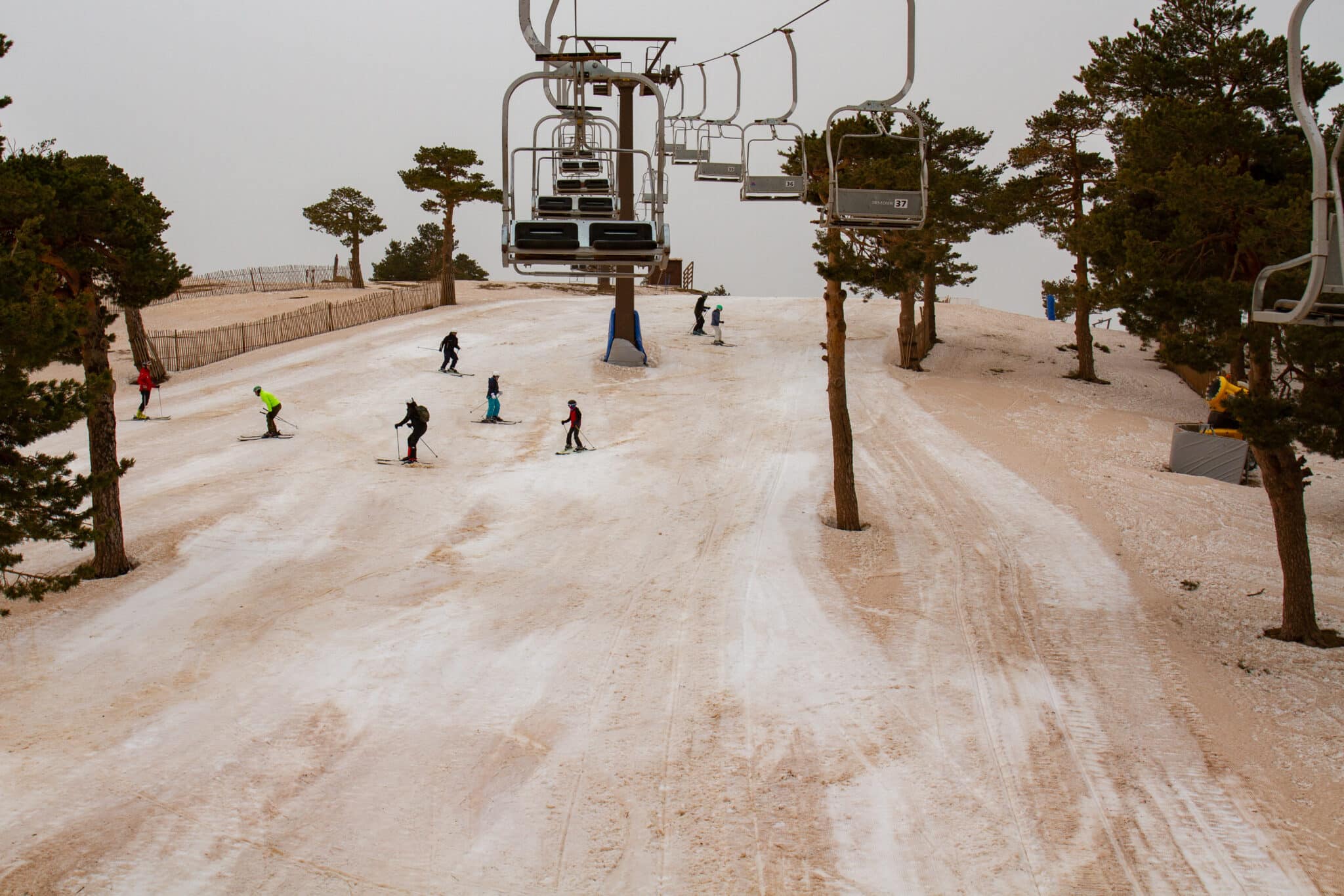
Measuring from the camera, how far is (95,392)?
426 inches

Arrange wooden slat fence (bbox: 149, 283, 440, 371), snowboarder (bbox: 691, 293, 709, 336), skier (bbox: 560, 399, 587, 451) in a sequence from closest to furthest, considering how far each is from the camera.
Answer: skier (bbox: 560, 399, 587, 451)
wooden slat fence (bbox: 149, 283, 440, 371)
snowboarder (bbox: 691, 293, 709, 336)

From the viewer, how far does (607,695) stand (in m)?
Answer: 11.7

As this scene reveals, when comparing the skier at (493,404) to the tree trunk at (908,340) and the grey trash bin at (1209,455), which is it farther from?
the grey trash bin at (1209,455)

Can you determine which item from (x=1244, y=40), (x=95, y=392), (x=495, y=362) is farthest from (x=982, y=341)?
(x=95, y=392)

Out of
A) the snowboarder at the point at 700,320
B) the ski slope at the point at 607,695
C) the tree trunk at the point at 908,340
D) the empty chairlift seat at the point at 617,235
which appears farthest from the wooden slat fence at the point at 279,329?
the empty chairlift seat at the point at 617,235

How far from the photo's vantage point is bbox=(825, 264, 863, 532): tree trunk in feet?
55.9

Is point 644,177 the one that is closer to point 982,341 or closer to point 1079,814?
point 1079,814

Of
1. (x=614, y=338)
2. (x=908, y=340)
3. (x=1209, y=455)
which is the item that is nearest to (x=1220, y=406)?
(x=1209, y=455)

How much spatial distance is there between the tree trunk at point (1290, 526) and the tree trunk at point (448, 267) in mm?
38242

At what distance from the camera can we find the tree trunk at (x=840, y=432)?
55.9ft

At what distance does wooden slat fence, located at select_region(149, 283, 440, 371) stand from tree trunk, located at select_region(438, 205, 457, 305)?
69 cm

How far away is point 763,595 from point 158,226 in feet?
39.0

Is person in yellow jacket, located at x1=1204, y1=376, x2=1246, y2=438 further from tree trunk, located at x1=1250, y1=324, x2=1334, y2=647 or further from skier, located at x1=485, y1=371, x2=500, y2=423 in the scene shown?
skier, located at x1=485, y1=371, x2=500, y2=423

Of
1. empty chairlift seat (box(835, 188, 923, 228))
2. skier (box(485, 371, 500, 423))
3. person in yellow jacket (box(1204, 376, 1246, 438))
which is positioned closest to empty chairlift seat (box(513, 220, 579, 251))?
empty chairlift seat (box(835, 188, 923, 228))
